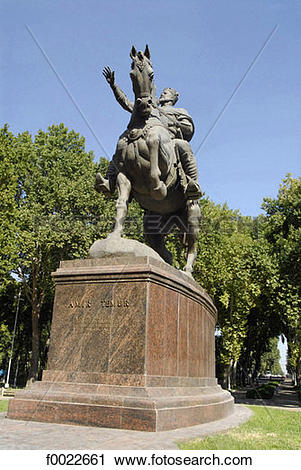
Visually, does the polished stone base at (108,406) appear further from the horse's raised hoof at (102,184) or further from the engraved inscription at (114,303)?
the horse's raised hoof at (102,184)

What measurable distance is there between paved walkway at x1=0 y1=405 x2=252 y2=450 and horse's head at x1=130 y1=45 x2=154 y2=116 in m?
5.42

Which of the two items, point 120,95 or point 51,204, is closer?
point 120,95

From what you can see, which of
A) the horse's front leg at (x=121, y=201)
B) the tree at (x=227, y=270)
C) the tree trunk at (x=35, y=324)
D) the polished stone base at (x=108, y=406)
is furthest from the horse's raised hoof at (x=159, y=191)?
the tree trunk at (x=35, y=324)

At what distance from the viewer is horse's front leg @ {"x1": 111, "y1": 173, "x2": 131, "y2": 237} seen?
7.32 meters

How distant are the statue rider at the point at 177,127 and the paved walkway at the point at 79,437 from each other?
15.4 ft

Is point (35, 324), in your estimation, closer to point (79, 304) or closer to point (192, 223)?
point (192, 223)

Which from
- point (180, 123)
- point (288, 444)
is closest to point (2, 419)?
point (288, 444)

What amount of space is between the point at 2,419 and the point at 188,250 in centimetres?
566

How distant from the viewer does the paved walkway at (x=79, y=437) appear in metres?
4.11

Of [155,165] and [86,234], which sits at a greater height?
[86,234]

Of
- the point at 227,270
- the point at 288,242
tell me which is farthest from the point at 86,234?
the point at 288,242

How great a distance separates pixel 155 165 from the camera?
7.61 metres

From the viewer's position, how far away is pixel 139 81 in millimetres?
7582

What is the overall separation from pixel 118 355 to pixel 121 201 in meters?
2.92
